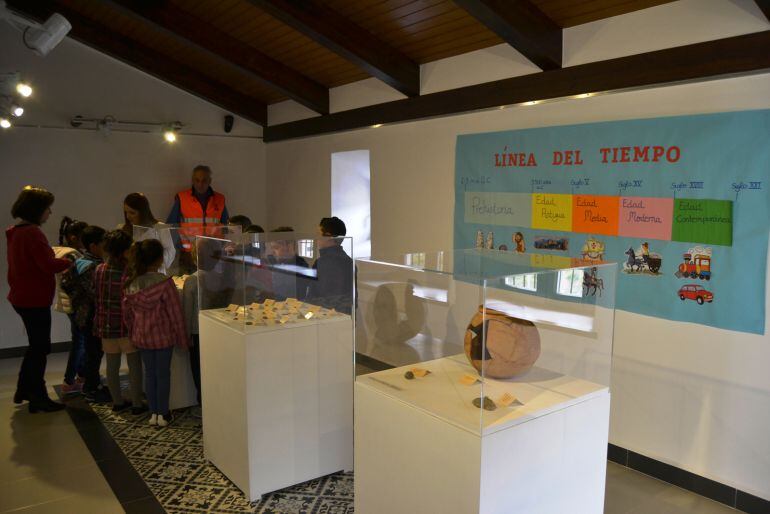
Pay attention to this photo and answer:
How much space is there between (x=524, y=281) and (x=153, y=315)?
9.08 ft

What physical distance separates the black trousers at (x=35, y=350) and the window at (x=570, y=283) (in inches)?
143

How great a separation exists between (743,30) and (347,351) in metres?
2.60

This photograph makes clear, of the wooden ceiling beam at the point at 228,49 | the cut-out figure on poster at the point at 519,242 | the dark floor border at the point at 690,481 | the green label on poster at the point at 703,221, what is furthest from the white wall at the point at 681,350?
the wooden ceiling beam at the point at 228,49

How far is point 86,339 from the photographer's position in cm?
459

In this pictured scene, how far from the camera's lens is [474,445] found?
179 centimetres

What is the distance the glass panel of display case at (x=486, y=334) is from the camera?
1.88m

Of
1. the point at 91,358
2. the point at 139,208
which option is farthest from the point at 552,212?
the point at 91,358

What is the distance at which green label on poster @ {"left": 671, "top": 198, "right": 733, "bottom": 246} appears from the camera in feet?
10.0

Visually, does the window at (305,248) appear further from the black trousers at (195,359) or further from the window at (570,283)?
the window at (570,283)

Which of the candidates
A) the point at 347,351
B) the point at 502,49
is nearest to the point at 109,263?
the point at 347,351

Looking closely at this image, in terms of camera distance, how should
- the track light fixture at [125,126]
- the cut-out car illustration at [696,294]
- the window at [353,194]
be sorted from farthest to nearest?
1. the window at [353,194]
2. the track light fixture at [125,126]
3. the cut-out car illustration at [696,294]

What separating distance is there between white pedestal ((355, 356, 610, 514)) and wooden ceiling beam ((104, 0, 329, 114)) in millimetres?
4102

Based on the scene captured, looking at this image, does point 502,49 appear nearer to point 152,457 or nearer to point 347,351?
point 347,351

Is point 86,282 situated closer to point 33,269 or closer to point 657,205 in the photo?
point 33,269
